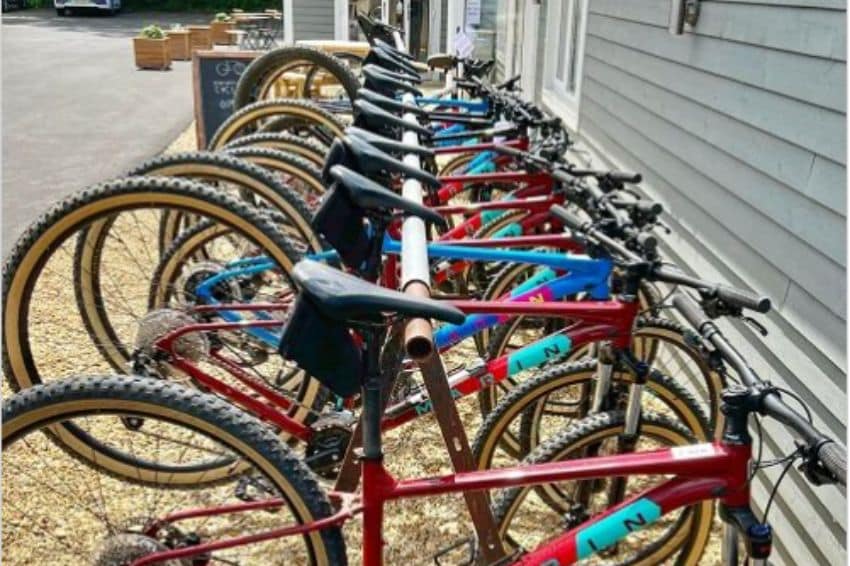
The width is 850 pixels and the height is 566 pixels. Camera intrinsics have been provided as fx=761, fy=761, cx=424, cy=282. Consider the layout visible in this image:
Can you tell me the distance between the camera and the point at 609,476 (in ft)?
5.06

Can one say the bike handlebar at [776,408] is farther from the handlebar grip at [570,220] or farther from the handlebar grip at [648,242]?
the handlebar grip at [570,220]

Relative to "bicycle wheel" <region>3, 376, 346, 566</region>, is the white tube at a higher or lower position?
higher

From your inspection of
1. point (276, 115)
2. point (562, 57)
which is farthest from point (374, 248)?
point (562, 57)

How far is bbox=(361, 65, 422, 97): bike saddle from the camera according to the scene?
11.2ft

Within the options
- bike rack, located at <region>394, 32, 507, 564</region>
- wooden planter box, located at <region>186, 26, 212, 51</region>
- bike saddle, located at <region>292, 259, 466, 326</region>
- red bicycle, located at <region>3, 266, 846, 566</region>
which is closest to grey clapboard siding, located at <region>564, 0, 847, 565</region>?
red bicycle, located at <region>3, 266, 846, 566</region>

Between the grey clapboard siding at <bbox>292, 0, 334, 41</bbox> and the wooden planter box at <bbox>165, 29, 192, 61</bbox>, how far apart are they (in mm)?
6078

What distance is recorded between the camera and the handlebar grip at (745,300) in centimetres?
148

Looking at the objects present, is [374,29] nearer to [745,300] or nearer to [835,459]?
[745,300]

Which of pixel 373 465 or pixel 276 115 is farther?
pixel 276 115

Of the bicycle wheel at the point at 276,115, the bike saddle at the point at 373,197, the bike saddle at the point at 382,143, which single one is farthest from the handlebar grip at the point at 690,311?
the bicycle wheel at the point at 276,115

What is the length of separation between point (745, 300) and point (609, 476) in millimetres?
443

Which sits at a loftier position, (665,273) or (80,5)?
(80,5)

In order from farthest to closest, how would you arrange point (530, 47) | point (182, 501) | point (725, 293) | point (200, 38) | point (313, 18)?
1. point (200, 38)
2. point (313, 18)
3. point (530, 47)
4. point (182, 501)
5. point (725, 293)

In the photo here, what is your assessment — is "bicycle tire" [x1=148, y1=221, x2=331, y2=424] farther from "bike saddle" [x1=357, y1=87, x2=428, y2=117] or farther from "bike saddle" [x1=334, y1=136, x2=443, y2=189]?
"bike saddle" [x1=334, y1=136, x2=443, y2=189]
